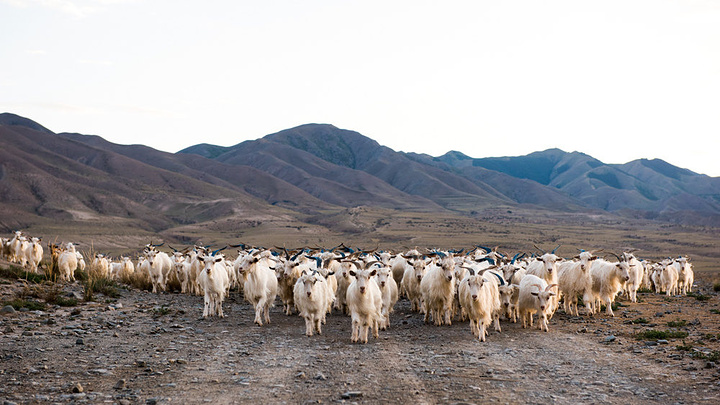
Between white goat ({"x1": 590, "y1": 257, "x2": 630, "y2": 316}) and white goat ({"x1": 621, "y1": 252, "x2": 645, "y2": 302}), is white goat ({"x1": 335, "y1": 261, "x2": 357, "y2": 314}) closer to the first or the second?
white goat ({"x1": 590, "y1": 257, "x2": 630, "y2": 316})

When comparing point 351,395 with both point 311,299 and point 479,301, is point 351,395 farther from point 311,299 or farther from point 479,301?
point 479,301

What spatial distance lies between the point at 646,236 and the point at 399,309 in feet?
277

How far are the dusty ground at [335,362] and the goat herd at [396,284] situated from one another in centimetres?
63

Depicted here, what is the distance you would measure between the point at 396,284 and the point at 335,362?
6313 millimetres

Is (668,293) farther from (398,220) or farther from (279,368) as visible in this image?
(398,220)

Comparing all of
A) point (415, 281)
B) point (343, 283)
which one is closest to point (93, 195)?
point (343, 283)

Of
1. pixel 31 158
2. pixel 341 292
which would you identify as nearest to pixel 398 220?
pixel 31 158

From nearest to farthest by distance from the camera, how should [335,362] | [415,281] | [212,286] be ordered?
[335,362], [212,286], [415,281]

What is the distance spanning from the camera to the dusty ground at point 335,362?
27.1 ft

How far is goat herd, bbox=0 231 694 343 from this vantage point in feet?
43.4

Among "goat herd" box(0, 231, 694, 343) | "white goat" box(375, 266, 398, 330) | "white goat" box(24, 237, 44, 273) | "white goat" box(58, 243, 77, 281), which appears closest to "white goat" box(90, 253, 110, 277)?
"goat herd" box(0, 231, 694, 343)

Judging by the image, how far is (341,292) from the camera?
17.6m

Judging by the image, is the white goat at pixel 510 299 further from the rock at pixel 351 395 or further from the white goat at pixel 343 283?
the rock at pixel 351 395

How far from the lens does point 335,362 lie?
10.5 meters
